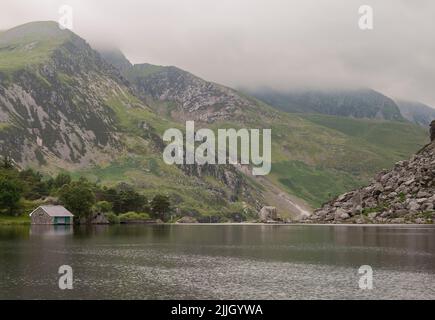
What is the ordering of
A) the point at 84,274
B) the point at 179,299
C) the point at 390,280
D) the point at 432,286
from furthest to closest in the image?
the point at 84,274, the point at 390,280, the point at 432,286, the point at 179,299

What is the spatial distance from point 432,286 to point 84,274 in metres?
46.0

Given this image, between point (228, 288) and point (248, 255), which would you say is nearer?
point (228, 288)

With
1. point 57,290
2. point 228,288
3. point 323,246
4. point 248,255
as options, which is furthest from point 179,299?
point 323,246

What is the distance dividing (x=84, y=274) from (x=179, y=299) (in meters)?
22.1

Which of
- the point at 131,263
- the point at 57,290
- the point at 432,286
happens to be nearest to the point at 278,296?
the point at 432,286

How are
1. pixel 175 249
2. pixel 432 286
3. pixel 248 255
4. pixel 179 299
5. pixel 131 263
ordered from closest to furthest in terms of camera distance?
pixel 179 299
pixel 432 286
pixel 131 263
pixel 248 255
pixel 175 249

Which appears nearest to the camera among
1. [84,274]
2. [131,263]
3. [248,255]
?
[84,274]

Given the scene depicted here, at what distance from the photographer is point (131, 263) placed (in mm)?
87875

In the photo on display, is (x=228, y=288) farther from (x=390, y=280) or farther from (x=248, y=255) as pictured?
(x=248, y=255)

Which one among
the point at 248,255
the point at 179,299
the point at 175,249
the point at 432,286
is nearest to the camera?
the point at 179,299
